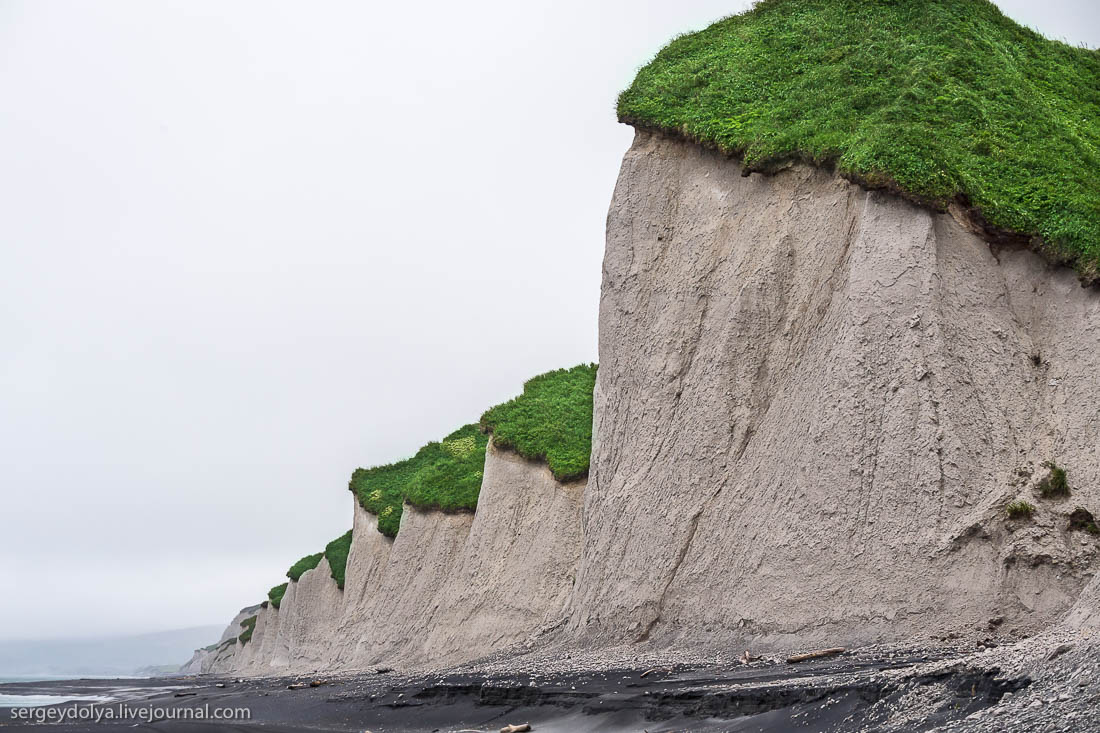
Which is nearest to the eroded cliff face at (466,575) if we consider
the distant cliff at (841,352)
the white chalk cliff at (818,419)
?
the distant cliff at (841,352)

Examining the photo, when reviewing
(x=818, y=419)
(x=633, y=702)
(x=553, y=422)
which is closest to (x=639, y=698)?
(x=633, y=702)

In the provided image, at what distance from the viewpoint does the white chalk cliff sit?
Result: 13.1m

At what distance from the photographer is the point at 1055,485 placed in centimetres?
1294

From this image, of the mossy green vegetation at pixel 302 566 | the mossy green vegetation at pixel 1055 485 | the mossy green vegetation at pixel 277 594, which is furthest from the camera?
the mossy green vegetation at pixel 277 594

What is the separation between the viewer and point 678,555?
55.6 feet

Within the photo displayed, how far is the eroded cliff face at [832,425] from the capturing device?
516 inches

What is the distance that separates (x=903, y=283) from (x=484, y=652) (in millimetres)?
14649

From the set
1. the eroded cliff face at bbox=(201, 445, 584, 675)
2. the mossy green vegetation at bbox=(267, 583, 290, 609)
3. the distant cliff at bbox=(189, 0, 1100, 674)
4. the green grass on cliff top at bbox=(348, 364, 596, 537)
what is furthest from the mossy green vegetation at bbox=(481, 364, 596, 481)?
the mossy green vegetation at bbox=(267, 583, 290, 609)

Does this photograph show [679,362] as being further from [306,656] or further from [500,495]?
[306,656]

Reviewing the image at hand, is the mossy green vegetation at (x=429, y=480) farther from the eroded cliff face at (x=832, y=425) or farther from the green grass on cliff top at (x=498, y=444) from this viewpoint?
the eroded cliff face at (x=832, y=425)

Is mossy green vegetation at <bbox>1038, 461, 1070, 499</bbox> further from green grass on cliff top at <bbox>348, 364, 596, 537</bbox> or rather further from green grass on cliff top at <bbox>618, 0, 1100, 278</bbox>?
green grass on cliff top at <bbox>348, 364, 596, 537</bbox>

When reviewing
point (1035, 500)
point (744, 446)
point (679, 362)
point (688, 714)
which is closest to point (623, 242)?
point (679, 362)

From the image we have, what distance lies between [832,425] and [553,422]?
41.6 feet

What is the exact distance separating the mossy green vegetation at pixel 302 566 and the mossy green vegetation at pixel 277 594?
4666mm
